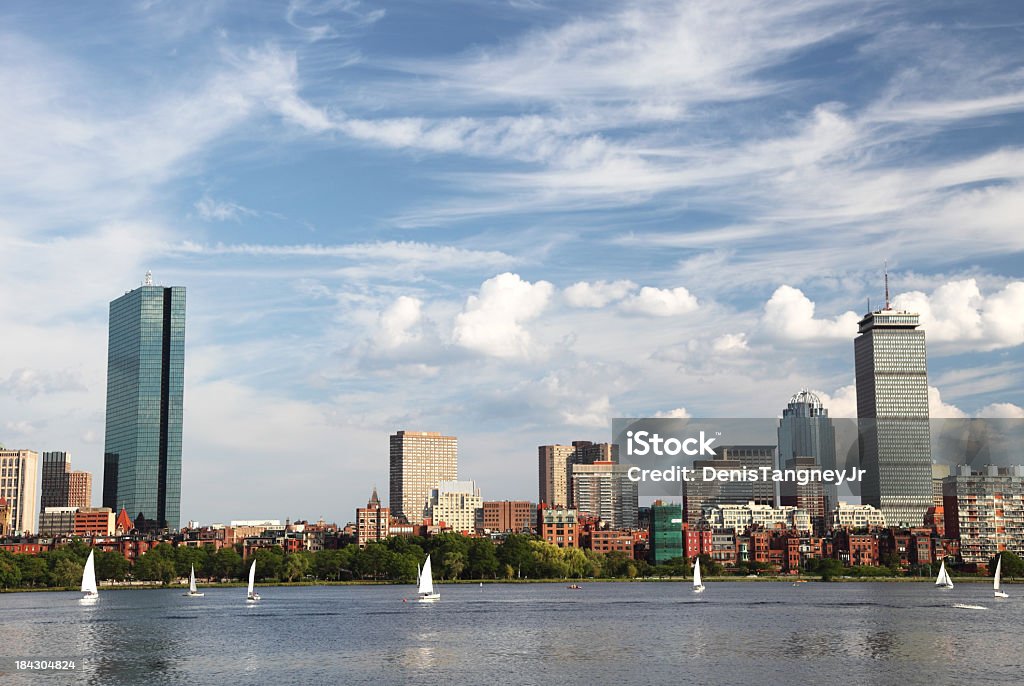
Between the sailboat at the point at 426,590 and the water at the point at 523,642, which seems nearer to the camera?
the water at the point at 523,642

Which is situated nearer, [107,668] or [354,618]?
[107,668]

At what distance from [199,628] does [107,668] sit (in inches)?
1477

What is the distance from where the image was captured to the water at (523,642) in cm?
8506

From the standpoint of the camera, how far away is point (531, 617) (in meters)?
139

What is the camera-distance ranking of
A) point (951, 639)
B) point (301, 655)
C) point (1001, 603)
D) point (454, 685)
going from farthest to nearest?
point (1001, 603)
point (951, 639)
point (301, 655)
point (454, 685)

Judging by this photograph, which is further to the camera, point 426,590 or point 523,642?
point 426,590

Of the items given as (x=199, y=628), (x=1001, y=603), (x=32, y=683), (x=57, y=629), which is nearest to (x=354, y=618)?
(x=199, y=628)

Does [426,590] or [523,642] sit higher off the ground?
[426,590]

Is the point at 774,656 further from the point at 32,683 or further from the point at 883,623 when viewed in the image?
the point at 32,683

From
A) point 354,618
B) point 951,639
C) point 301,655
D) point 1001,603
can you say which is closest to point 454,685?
point 301,655

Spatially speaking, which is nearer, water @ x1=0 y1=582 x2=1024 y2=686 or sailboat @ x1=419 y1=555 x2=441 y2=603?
water @ x1=0 y1=582 x2=1024 y2=686

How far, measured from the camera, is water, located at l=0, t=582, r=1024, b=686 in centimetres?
8506

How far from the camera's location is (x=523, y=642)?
354ft

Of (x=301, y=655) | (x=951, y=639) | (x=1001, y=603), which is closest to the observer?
(x=301, y=655)
